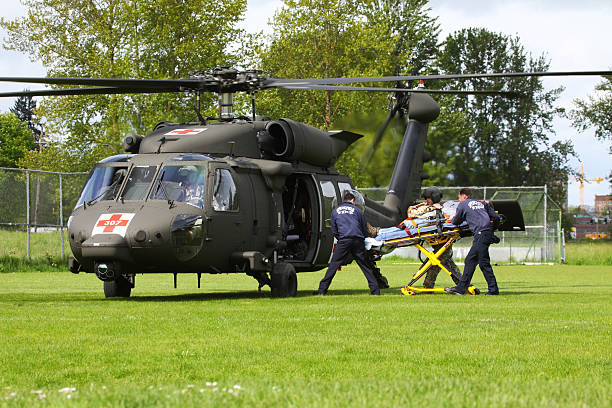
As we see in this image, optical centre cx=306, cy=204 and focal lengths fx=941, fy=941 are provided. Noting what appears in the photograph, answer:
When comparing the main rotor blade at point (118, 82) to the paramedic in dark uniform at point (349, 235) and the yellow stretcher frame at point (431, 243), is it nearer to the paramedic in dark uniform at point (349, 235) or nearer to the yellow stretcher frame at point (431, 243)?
the paramedic in dark uniform at point (349, 235)

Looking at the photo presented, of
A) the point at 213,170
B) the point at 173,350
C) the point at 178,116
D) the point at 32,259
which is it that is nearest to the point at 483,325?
the point at 173,350

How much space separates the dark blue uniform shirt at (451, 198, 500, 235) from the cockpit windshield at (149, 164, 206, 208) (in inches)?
188

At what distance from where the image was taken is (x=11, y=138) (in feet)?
A: 284

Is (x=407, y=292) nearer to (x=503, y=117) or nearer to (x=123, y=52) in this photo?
(x=123, y=52)

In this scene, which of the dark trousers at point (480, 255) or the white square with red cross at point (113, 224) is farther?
the dark trousers at point (480, 255)

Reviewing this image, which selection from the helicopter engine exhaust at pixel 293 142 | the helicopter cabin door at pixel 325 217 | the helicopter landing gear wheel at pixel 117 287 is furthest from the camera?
the helicopter cabin door at pixel 325 217

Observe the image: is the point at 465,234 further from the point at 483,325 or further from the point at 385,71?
the point at 385,71

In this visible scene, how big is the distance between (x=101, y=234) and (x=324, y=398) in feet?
31.8

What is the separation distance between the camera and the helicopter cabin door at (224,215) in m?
15.4

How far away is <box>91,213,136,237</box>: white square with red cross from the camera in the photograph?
14617 millimetres

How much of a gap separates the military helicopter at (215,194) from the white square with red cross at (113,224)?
0.9 inches

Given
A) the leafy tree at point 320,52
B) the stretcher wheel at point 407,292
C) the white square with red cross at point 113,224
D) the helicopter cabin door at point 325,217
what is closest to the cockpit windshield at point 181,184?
the white square with red cross at point 113,224

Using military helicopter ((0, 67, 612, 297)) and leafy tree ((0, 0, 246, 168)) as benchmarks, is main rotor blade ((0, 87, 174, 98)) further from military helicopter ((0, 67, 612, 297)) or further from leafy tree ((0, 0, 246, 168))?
leafy tree ((0, 0, 246, 168))

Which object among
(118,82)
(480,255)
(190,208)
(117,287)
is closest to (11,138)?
(117,287)
